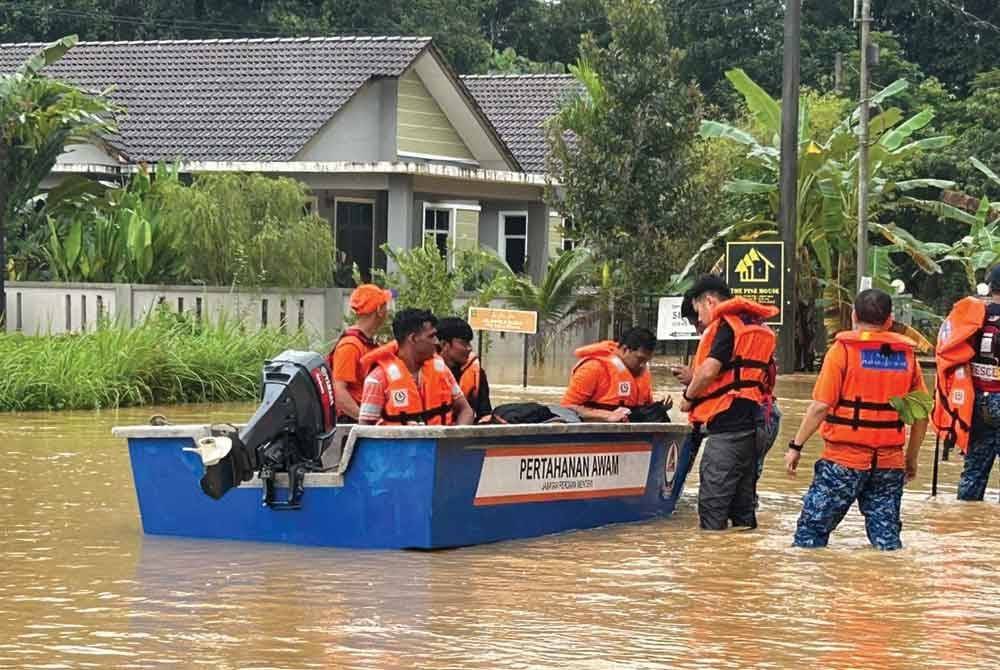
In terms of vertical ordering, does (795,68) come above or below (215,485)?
above

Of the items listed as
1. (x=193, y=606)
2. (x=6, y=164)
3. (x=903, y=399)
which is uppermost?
(x=6, y=164)

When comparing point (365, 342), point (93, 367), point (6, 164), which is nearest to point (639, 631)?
point (365, 342)

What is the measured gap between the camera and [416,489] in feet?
38.9

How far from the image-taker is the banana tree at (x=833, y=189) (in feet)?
101

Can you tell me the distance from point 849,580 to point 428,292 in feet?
56.1

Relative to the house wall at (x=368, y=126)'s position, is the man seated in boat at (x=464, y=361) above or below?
below

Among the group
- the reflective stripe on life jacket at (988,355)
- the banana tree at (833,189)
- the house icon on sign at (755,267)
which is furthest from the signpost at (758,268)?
the reflective stripe on life jacket at (988,355)

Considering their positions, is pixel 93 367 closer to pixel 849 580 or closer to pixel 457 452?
pixel 457 452

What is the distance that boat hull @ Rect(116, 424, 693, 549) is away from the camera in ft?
38.9

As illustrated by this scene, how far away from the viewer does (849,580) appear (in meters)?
11.4

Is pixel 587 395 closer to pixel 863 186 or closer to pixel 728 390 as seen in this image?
pixel 728 390

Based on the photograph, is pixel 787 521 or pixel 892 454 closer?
pixel 892 454

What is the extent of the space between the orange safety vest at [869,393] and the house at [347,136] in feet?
71.9

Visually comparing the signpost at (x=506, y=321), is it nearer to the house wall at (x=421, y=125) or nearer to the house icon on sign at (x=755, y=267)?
the house icon on sign at (x=755, y=267)
